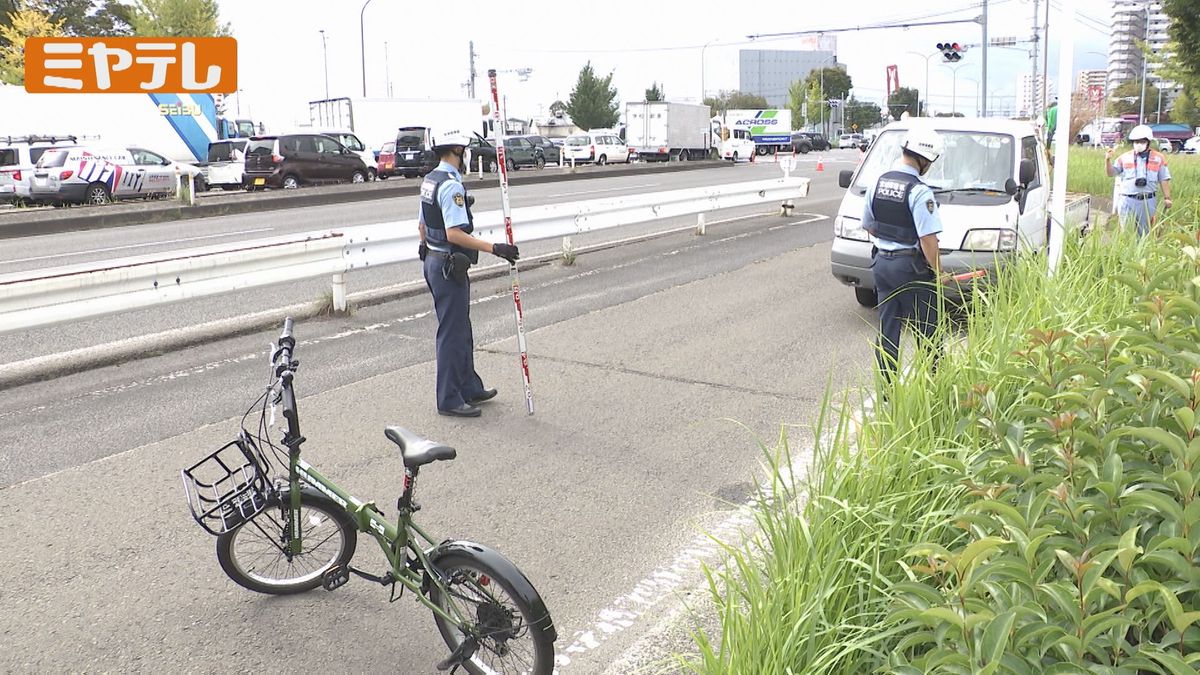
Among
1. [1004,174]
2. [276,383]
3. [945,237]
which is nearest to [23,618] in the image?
[276,383]

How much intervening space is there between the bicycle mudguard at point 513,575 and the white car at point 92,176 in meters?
25.7

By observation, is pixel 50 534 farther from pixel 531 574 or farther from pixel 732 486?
pixel 732 486

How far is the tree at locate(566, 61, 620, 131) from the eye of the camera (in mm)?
93062

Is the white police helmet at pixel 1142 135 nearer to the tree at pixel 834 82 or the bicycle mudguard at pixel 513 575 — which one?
the bicycle mudguard at pixel 513 575

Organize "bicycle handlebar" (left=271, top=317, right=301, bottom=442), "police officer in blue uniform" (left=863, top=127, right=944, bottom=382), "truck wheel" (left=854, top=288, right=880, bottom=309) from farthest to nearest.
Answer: "truck wheel" (left=854, top=288, right=880, bottom=309), "police officer in blue uniform" (left=863, top=127, right=944, bottom=382), "bicycle handlebar" (left=271, top=317, right=301, bottom=442)

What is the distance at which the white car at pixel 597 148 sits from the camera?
163ft

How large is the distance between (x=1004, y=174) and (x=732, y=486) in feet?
20.1

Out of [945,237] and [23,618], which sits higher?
[945,237]

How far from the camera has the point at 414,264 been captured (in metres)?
14.2

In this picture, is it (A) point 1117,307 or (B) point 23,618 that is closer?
(B) point 23,618

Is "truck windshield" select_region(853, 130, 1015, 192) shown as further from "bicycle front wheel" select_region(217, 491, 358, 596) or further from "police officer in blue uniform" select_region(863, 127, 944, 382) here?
"bicycle front wheel" select_region(217, 491, 358, 596)

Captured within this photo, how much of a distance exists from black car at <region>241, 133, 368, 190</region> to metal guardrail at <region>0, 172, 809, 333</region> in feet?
59.8

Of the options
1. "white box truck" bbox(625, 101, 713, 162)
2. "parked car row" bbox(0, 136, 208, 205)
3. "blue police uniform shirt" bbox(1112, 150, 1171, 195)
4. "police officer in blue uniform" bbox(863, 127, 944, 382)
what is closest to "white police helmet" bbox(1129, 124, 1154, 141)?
"blue police uniform shirt" bbox(1112, 150, 1171, 195)

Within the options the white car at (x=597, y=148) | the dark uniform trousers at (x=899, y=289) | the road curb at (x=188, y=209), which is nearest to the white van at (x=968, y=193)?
the dark uniform trousers at (x=899, y=289)
